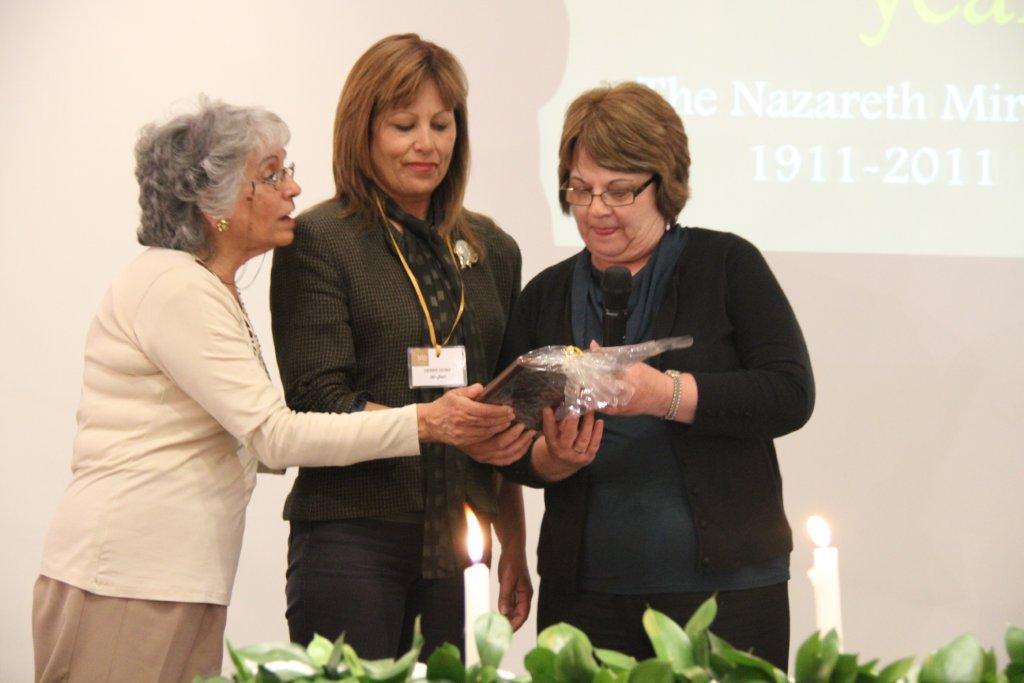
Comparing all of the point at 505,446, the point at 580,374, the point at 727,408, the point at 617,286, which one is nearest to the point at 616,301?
the point at 617,286

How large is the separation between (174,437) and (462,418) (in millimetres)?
477

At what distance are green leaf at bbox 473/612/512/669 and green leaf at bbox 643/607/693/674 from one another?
132 millimetres

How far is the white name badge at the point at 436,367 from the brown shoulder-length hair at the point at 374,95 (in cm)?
29

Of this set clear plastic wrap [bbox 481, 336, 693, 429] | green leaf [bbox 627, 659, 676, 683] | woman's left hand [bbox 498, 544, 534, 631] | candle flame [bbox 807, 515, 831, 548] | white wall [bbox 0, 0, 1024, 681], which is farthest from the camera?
white wall [bbox 0, 0, 1024, 681]

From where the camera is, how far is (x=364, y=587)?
2188 millimetres

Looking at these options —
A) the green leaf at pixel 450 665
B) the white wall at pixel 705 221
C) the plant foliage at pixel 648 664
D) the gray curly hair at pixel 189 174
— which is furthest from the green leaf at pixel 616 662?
the white wall at pixel 705 221

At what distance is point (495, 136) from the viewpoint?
4.09m

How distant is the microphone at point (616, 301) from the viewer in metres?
1.91

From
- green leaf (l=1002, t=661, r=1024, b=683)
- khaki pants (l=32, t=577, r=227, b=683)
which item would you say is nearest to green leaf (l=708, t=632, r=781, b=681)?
green leaf (l=1002, t=661, r=1024, b=683)

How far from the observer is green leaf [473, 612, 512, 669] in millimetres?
1117

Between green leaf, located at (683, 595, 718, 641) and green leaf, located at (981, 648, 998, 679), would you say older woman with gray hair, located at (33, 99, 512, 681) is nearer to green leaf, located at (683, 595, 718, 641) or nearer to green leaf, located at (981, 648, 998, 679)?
green leaf, located at (683, 595, 718, 641)

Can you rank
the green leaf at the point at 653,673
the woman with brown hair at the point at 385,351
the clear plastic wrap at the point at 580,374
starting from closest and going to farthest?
the green leaf at the point at 653,673, the clear plastic wrap at the point at 580,374, the woman with brown hair at the point at 385,351

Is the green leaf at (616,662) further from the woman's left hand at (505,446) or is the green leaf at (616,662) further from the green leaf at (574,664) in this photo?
the woman's left hand at (505,446)

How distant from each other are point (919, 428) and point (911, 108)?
106 centimetres
